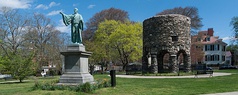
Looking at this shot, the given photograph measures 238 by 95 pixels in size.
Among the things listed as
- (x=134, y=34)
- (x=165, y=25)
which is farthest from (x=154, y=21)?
(x=134, y=34)

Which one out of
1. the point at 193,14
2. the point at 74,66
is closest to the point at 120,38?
the point at 193,14

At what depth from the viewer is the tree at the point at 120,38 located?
42.6m

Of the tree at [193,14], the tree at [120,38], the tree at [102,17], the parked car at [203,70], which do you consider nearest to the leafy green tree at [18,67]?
the tree at [120,38]

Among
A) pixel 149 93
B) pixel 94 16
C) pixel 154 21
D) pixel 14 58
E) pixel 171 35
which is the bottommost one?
pixel 149 93

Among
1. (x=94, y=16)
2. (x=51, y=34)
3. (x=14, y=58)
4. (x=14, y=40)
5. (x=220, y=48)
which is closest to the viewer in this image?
(x=14, y=58)

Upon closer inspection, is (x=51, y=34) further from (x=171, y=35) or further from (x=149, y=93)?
(x=149, y=93)

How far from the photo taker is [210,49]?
6588cm

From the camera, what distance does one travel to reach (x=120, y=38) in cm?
4266

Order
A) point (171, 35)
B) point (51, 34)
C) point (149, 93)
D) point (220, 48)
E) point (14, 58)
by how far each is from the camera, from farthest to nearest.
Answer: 1. point (220, 48)
2. point (51, 34)
3. point (171, 35)
4. point (14, 58)
5. point (149, 93)

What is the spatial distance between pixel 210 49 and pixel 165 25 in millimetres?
40417

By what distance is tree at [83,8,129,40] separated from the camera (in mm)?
52344

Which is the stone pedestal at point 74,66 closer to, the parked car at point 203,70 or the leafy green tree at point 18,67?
the leafy green tree at point 18,67

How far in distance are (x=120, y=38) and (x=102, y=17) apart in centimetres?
1175

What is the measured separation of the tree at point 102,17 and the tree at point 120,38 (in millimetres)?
6324
